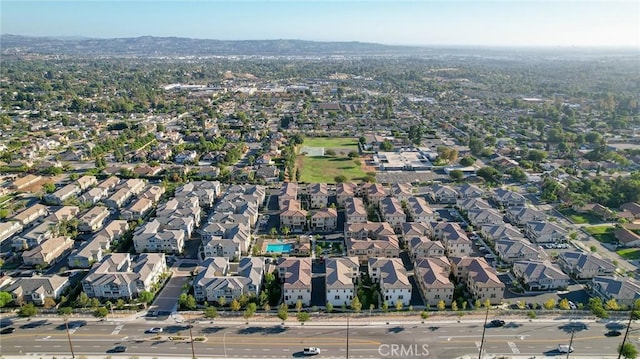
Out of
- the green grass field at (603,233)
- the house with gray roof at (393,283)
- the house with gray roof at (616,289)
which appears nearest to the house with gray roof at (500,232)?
the house with gray roof at (616,289)

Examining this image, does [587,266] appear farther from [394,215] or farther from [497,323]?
[394,215]

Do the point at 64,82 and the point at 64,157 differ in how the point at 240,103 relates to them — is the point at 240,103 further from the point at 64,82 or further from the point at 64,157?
the point at 64,82

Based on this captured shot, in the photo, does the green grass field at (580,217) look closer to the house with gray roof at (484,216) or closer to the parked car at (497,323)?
the house with gray roof at (484,216)

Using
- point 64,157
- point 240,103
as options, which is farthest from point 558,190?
point 240,103

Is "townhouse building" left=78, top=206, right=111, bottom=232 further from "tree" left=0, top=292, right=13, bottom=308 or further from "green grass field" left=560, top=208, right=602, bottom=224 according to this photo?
"green grass field" left=560, top=208, right=602, bottom=224

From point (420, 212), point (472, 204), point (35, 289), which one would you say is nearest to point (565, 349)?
point (420, 212)

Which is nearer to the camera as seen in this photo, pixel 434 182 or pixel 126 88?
pixel 434 182
